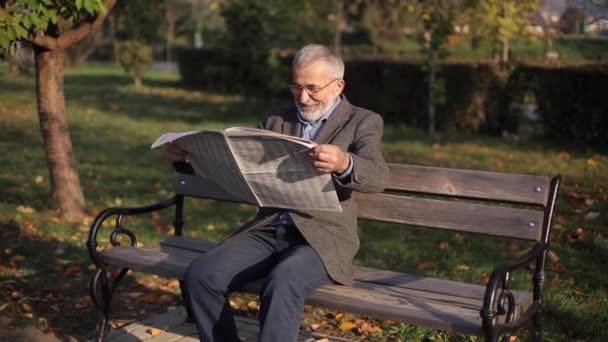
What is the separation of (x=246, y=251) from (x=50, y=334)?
4.90 ft

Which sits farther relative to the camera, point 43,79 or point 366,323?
point 43,79

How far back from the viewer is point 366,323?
16.1ft

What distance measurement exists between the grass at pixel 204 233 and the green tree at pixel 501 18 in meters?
1.57

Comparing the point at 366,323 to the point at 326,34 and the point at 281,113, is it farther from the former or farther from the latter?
the point at 326,34

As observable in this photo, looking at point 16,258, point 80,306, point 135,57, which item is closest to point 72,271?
point 16,258

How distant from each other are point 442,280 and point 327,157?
41.4 inches

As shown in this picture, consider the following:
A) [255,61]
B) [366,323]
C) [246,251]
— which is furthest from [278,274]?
[255,61]

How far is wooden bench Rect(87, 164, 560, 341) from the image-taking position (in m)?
3.41

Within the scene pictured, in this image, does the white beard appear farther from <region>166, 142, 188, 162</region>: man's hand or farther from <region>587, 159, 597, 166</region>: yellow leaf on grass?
<region>587, 159, 597, 166</region>: yellow leaf on grass

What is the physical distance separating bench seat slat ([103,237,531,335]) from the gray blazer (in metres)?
0.15

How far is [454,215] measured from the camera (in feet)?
13.3

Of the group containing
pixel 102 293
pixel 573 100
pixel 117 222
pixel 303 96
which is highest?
pixel 303 96

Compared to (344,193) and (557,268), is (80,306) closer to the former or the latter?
(344,193)

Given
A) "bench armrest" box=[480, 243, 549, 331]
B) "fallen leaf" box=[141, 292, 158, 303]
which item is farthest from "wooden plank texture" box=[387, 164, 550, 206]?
"fallen leaf" box=[141, 292, 158, 303]
